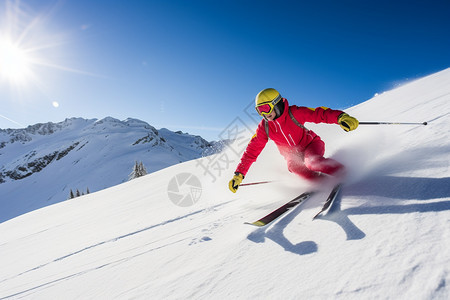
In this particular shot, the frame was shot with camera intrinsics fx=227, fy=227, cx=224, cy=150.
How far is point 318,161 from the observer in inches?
120

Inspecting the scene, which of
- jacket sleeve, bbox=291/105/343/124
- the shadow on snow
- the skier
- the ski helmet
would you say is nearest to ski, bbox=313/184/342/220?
the shadow on snow

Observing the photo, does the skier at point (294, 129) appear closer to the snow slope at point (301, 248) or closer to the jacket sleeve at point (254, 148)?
the jacket sleeve at point (254, 148)

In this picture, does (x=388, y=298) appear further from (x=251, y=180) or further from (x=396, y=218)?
(x=251, y=180)

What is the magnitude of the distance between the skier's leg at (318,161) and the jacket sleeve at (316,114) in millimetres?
399

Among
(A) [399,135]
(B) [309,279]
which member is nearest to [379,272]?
(B) [309,279]

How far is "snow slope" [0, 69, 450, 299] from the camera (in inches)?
45.8

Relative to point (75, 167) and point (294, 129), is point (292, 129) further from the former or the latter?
point (75, 167)

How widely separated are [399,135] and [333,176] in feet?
5.37

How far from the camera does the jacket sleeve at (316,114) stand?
319cm

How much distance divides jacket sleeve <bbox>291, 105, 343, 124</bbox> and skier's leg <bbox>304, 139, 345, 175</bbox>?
0.40 meters

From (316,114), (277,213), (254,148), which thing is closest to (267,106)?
(316,114)

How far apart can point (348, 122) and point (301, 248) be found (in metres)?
2.02

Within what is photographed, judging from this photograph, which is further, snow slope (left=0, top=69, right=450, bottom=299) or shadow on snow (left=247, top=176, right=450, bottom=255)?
shadow on snow (left=247, top=176, right=450, bottom=255)

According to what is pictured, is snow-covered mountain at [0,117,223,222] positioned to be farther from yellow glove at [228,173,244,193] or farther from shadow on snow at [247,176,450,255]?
shadow on snow at [247,176,450,255]
